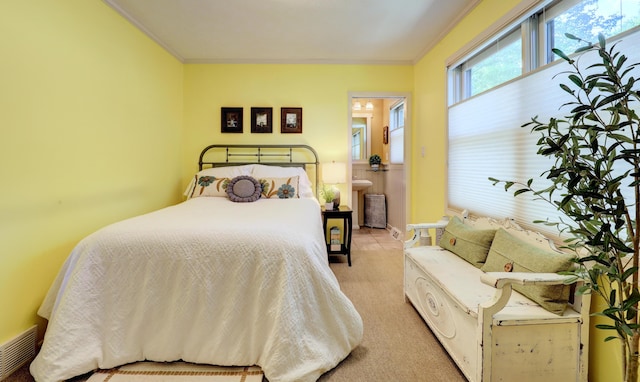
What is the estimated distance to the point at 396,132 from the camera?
15.8 feet

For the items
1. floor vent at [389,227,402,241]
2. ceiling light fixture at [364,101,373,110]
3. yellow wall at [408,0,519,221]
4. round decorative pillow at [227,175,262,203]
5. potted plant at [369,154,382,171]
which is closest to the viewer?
yellow wall at [408,0,519,221]

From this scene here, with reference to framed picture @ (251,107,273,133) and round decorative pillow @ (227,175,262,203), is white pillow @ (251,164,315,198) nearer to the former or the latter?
round decorative pillow @ (227,175,262,203)

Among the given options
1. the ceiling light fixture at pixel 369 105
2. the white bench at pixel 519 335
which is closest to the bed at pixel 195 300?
the white bench at pixel 519 335

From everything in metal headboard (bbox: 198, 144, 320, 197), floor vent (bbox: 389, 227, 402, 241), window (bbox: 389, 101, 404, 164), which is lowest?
floor vent (bbox: 389, 227, 402, 241)

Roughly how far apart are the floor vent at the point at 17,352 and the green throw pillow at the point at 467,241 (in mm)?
2815

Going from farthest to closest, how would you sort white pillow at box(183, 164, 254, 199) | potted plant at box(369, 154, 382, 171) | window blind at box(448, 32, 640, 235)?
potted plant at box(369, 154, 382, 171), white pillow at box(183, 164, 254, 199), window blind at box(448, 32, 640, 235)

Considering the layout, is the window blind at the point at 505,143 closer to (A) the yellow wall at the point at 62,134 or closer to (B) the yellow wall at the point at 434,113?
(B) the yellow wall at the point at 434,113

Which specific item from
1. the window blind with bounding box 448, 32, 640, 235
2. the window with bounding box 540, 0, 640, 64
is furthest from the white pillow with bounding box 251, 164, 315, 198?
the window with bounding box 540, 0, 640, 64

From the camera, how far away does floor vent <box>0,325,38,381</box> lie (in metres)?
1.62

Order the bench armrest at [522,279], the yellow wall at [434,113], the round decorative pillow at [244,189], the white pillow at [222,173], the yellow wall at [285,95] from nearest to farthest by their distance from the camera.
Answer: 1. the bench armrest at [522,279]
2. the yellow wall at [434,113]
3. the round decorative pillow at [244,189]
4. the white pillow at [222,173]
5. the yellow wall at [285,95]

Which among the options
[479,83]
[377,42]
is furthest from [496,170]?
[377,42]

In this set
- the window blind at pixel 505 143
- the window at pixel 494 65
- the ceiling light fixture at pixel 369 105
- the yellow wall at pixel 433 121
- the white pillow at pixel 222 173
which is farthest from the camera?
the ceiling light fixture at pixel 369 105

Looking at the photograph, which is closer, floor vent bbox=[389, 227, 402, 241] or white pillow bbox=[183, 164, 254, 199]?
white pillow bbox=[183, 164, 254, 199]

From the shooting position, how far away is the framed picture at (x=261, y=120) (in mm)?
3887
